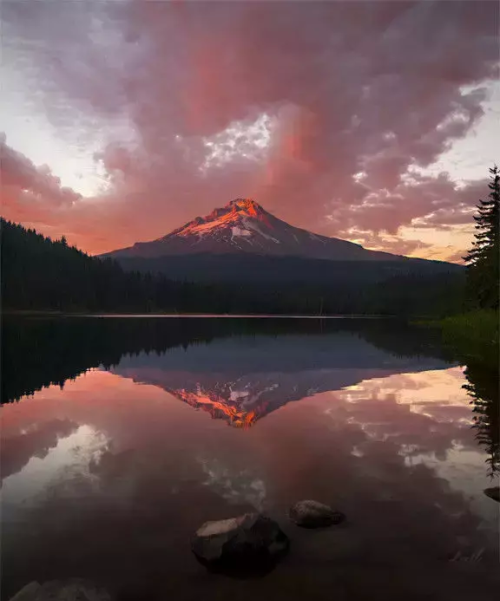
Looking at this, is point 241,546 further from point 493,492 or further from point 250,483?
point 493,492

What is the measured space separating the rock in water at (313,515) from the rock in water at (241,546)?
1025 millimetres

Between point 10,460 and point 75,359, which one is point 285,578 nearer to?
point 10,460

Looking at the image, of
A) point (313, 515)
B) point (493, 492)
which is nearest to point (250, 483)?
point (313, 515)

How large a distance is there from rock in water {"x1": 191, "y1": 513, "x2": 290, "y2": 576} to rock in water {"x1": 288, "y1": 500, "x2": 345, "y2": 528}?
1.02 metres

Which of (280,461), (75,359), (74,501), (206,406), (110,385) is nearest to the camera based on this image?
(74,501)

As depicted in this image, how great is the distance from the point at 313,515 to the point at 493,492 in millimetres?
4619

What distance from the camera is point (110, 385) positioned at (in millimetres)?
27875

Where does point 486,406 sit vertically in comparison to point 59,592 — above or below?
above

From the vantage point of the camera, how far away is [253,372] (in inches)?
1334

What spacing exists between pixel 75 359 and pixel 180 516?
32862 mm

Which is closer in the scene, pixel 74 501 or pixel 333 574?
pixel 333 574

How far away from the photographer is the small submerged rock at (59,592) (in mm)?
7297

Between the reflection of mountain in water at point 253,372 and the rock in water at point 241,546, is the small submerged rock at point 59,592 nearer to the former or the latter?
the rock in water at point 241,546

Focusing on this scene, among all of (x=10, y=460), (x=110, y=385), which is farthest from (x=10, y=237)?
(x=10, y=460)
